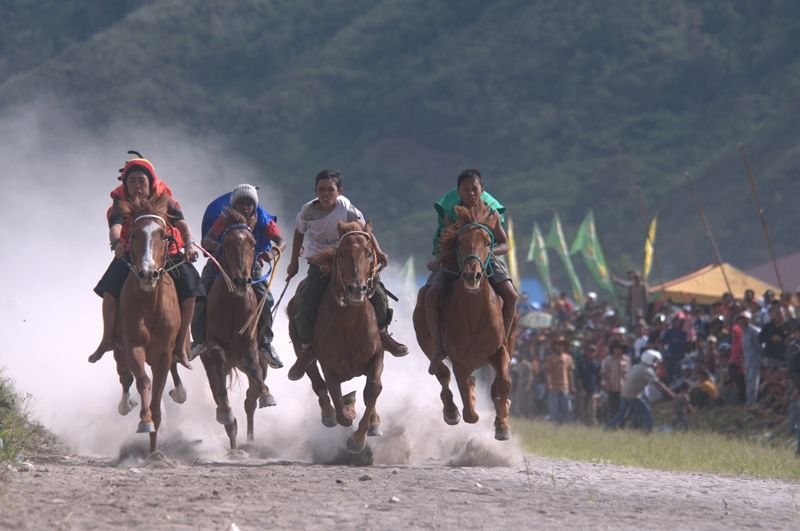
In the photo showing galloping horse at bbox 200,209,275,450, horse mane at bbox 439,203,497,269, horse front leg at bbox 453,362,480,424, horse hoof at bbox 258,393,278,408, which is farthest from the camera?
horse hoof at bbox 258,393,278,408

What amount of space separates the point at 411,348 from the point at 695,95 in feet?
229

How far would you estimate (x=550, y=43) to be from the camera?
310 feet

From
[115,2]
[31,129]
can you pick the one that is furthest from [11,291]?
[115,2]

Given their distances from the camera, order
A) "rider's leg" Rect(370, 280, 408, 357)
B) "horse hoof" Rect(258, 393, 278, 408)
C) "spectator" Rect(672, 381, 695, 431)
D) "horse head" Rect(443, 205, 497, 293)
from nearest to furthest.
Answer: "horse head" Rect(443, 205, 497, 293) < "rider's leg" Rect(370, 280, 408, 357) < "horse hoof" Rect(258, 393, 278, 408) < "spectator" Rect(672, 381, 695, 431)

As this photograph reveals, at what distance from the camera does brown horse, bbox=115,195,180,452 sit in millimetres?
14562

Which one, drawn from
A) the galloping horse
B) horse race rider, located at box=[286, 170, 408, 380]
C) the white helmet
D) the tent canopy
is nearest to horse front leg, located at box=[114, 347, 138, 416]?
the galloping horse

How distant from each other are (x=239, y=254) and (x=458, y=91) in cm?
7859

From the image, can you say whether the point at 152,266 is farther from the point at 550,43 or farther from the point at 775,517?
the point at 550,43

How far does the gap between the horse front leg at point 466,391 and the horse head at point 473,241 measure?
35.7 inches

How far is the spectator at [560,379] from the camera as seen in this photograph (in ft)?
98.7

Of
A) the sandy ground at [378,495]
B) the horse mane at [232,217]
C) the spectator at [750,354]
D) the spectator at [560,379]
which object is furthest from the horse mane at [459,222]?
the spectator at [560,379]

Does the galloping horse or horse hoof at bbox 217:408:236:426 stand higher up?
the galloping horse

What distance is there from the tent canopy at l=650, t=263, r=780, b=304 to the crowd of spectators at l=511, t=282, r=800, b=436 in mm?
1612

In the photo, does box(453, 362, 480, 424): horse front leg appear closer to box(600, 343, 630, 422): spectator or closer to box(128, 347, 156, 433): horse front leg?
box(128, 347, 156, 433): horse front leg
